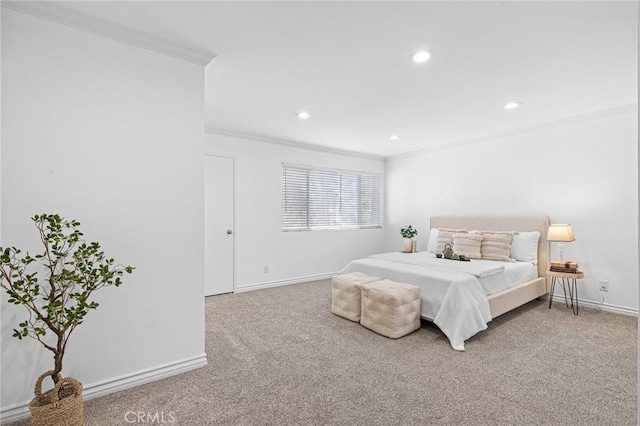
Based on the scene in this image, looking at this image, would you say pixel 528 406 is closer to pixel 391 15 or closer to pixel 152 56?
pixel 391 15

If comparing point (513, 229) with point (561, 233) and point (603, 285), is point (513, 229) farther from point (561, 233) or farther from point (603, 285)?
point (603, 285)

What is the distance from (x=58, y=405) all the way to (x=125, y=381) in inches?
19.4

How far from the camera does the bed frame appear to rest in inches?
131

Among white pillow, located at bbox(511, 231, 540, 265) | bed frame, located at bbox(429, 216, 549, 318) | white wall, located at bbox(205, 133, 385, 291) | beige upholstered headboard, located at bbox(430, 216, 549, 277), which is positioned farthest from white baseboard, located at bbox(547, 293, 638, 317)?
white wall, located at bbox(205, 133, 385, 291)

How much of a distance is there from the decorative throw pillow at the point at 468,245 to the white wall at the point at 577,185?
0.77 m

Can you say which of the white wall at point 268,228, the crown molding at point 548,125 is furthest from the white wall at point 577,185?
the white wall at point 268,228

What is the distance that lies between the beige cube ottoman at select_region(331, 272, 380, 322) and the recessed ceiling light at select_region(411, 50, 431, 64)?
2.21 m

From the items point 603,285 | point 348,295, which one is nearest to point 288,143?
point 348,295

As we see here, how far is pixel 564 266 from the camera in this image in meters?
3.70

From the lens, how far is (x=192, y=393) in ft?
6.64

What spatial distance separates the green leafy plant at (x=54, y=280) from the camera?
157 cm

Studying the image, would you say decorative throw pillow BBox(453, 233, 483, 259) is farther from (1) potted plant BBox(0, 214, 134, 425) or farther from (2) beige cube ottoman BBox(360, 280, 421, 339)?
(1) potted plant BBox(0, 214, 134, 425)

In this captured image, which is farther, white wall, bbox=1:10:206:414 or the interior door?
the interior door

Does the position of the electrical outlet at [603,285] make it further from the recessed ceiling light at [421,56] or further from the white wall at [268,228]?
the white wall at [268,228]
